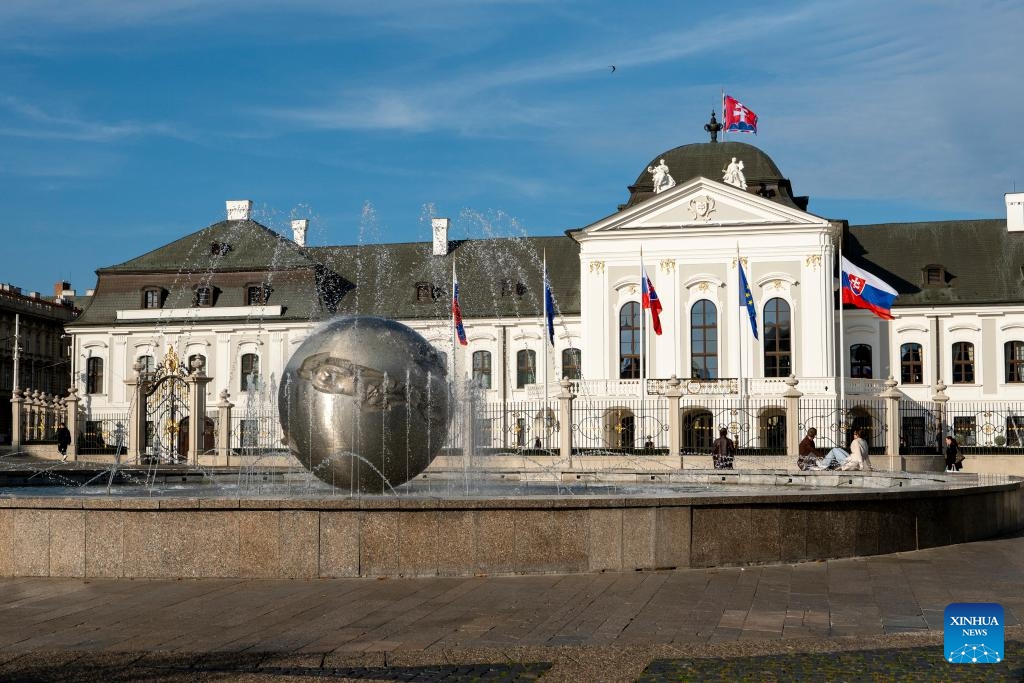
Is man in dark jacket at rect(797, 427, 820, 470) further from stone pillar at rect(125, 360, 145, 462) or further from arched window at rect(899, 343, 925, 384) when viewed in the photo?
arched window at rect(899, 343, 925, 384)

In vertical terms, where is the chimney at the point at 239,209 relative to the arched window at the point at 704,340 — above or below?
above

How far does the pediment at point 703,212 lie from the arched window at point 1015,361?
933cm

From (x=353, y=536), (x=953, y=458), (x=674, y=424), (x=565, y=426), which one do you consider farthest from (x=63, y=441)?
(x=353, y=536)

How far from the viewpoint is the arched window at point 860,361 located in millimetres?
49544

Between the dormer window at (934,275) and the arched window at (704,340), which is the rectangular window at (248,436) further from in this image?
the dormer window at (934,275)

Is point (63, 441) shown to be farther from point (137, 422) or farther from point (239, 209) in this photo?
point (239, 209)

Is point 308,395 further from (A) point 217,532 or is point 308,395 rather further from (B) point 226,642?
(B) point 226,642

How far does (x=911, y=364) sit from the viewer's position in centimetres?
4931

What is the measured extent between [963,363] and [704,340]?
35.0ft

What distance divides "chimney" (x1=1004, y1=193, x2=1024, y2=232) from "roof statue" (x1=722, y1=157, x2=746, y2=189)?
1235 cm

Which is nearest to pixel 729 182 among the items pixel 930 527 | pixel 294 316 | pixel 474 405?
pixel 294 316

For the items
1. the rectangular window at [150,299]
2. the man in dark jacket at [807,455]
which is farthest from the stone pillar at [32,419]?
the man in dark jacket at [807,455]

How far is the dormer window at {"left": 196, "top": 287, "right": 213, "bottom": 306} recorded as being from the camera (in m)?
Answer: 53.5

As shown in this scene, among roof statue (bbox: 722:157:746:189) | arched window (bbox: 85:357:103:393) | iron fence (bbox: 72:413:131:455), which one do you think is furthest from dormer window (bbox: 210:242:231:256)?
roof statue (bbox: 722:157:746:189)
